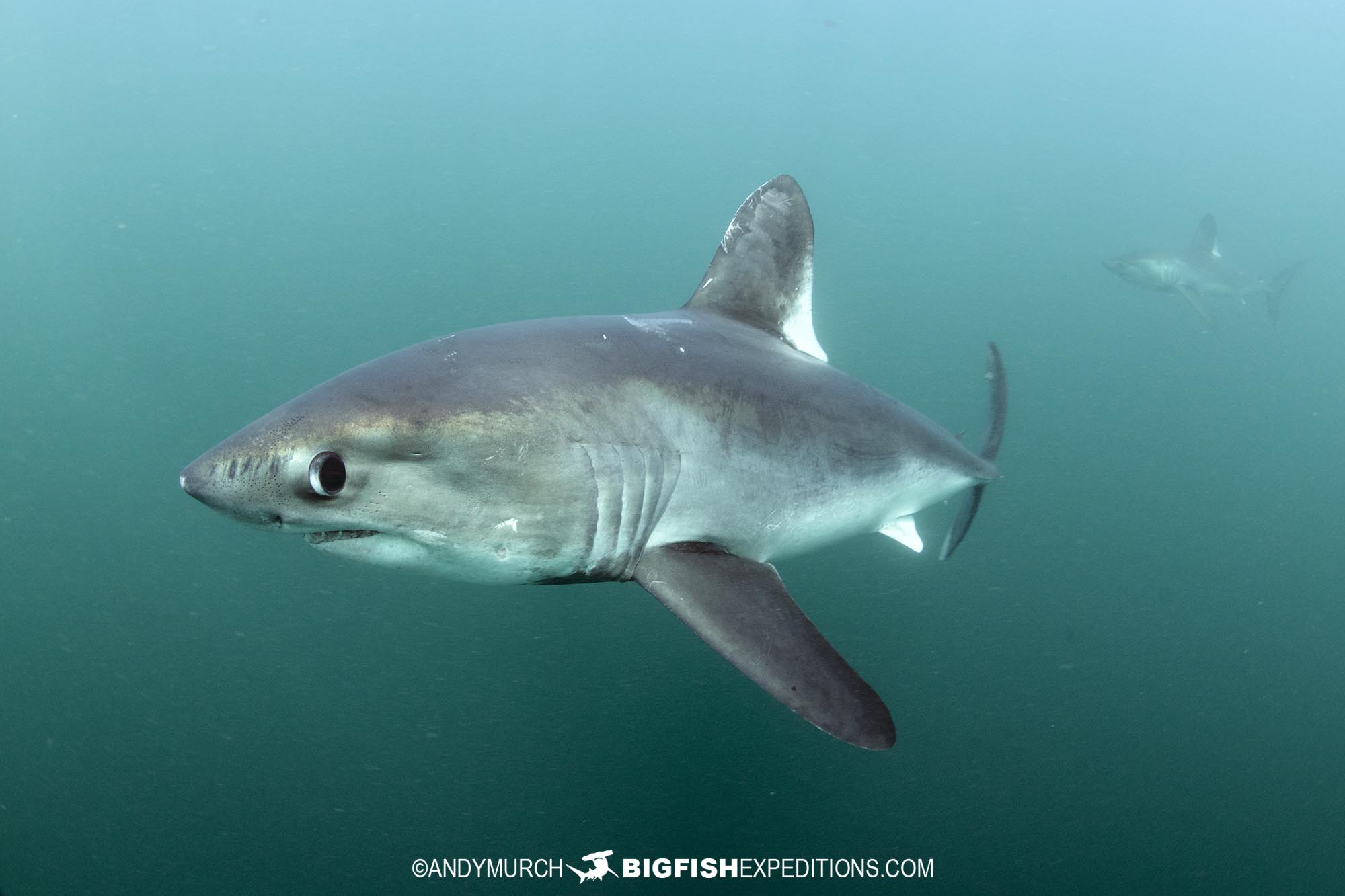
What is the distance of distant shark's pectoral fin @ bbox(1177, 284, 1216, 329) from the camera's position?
1151 centimetres

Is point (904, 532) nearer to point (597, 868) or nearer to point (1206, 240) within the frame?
point (597, 868)

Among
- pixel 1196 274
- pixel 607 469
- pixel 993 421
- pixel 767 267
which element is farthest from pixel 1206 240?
pixel 607 469

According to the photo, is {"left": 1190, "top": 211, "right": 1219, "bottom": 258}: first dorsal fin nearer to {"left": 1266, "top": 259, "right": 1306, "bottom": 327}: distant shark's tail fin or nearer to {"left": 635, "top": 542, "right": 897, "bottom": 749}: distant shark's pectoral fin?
{"left": 1266, "top": 259, "right": 1306, "bottom": 327}: distant shark's tail fin

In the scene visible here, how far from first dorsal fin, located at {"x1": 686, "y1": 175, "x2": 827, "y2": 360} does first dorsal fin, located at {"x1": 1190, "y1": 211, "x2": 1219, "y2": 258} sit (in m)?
11.8

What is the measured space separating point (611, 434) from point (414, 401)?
1.94ft

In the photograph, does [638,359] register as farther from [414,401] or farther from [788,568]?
[788,568]

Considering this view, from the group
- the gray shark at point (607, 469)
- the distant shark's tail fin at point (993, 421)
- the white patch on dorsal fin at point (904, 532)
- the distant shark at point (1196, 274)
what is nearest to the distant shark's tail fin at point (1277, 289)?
the distant shark at point (1196, 274)

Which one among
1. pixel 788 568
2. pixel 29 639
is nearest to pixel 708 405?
pixel 788 568

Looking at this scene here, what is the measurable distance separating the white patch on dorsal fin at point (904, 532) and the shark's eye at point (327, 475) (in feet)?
8.70

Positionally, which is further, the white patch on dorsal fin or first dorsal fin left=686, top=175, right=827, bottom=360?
the white patch on dorsal fin

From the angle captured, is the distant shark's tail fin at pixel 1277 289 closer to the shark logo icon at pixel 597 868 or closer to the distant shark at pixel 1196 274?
the distant shark at pixel 1196 274

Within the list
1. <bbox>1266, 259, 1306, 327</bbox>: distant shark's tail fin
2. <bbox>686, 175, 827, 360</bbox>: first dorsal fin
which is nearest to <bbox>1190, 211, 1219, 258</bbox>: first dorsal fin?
<bbox>1266, 259, 1306, 327</bbox>: distant shark's tail fin

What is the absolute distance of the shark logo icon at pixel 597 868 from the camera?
21.3ft

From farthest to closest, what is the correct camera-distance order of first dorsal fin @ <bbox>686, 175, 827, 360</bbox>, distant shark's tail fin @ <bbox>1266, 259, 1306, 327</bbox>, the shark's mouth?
distant shark's tail fin @ <bbox>1266, 259, 1306, 327</bbox>
first dorsal fin @ <bbox>686, 175, 827, 360</bbox>
the shark's mouth
